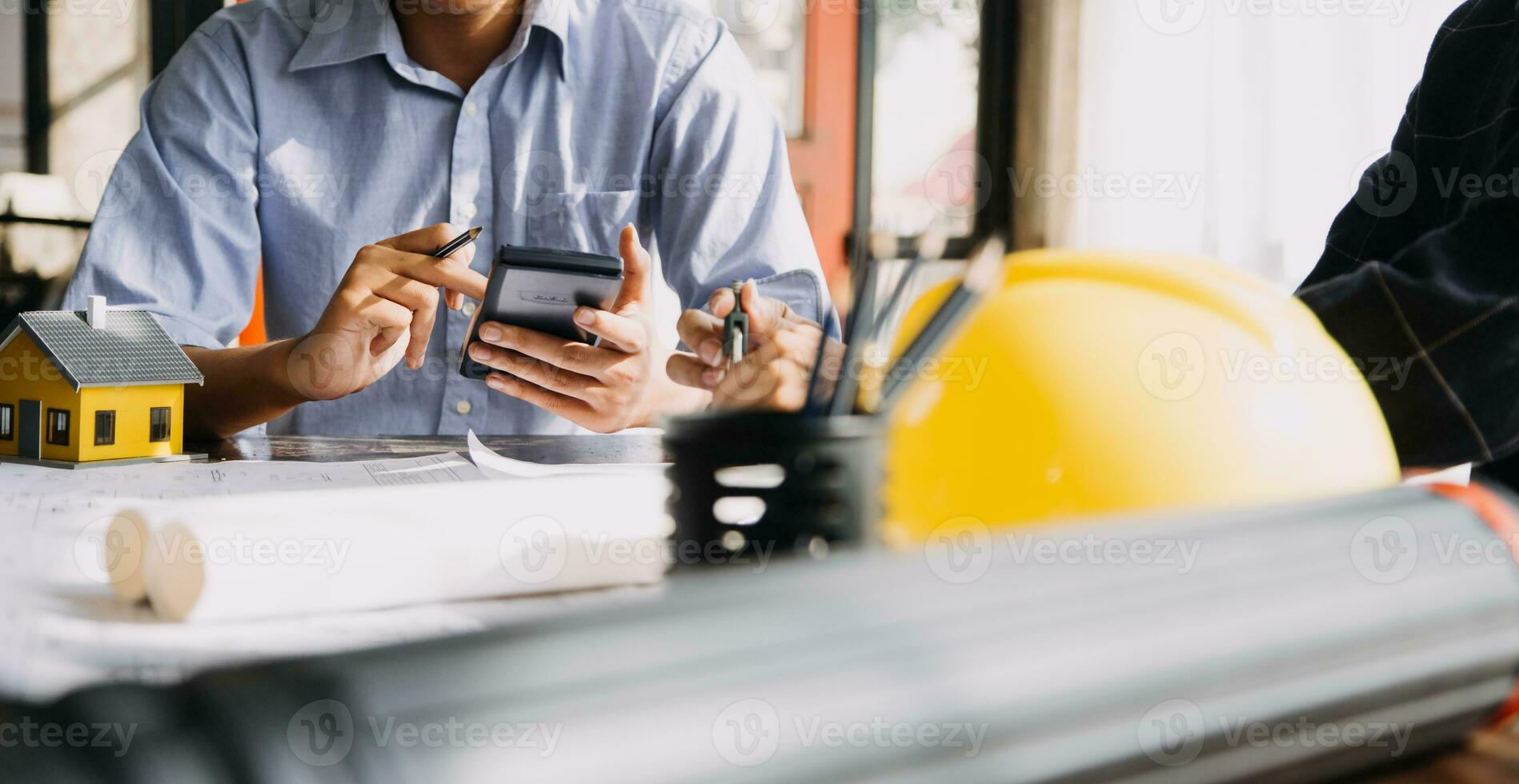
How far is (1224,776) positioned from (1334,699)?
38 millimetres

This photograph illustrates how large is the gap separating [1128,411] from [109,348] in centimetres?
79

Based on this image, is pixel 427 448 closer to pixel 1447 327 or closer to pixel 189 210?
pixel 189 210

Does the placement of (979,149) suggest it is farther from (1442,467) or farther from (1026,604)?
(1026,604)

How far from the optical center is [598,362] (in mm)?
1009

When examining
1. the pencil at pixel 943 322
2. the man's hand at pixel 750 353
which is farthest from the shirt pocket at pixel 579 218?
the pencil at pixel 943 322

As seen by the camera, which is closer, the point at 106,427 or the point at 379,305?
the point at 106,427

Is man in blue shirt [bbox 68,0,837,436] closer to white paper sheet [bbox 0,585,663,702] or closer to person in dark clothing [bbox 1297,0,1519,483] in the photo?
person in dark clothing [bbox 1297,0,1519,483]

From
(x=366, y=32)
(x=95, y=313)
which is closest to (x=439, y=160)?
(x=366, y=32)

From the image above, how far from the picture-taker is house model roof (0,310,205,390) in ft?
2.60

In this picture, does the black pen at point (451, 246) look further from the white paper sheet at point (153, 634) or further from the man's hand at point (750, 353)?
the white paper sheet at point (153, 634)

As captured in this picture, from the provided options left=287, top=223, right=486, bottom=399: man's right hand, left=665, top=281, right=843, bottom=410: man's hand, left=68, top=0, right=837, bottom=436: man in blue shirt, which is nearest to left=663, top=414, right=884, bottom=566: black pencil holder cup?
left=665, top=281, right=843, bottom=410: man's hand

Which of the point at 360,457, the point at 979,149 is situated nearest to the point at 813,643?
the point at 360,457

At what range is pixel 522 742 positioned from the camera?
0.62 ft

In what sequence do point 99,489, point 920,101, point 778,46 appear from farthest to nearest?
point 920,101, point 778,46, point 99,489
